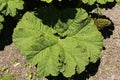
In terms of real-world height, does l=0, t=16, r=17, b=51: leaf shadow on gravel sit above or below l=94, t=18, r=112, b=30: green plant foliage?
below

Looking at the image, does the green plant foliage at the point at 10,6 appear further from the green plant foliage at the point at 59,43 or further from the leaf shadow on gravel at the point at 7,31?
the leaf shadow on gravel at the point at 7,31

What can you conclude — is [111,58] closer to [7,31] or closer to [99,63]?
[99,63]

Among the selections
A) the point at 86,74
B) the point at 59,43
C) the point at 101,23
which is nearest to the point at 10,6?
the point at 59,43

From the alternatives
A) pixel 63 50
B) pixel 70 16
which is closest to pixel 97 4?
pixel 70 16

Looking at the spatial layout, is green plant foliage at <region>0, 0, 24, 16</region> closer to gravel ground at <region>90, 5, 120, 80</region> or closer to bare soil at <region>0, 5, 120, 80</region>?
bare soil at <region>0, 5, 120, 80</region>

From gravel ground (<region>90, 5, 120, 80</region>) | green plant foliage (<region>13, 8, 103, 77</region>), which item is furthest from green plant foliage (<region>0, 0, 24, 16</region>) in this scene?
gravel ground (<region>90, 5, 120, 80</region>)

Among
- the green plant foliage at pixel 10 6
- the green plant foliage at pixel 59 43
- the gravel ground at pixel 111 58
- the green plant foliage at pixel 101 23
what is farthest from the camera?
the green plant foliage at pixel 101 23

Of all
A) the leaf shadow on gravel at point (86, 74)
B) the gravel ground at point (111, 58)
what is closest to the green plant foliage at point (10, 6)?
the leaf shadow on gravel at point (86, 74)
